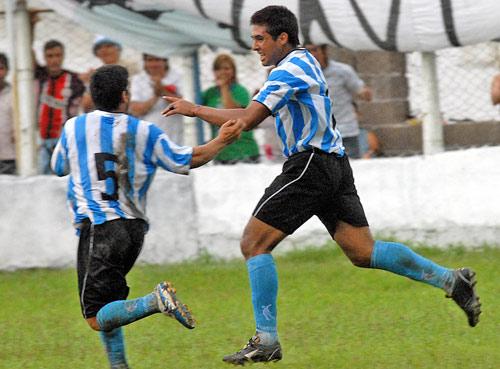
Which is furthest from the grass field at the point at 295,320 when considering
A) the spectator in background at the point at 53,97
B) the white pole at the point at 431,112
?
the spectator in background at the point at 53,97

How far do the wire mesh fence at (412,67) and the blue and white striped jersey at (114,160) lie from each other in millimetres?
4929

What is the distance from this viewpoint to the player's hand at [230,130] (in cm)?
645

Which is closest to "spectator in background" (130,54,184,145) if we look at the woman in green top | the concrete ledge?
the woman in green top

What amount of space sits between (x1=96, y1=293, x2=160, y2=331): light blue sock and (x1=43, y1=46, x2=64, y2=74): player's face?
213 inches

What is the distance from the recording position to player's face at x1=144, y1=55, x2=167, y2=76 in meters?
11.5

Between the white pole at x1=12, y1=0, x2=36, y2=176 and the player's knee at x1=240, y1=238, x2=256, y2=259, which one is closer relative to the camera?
the player's knee at x1=240, y1=238, x2=256, y2=259

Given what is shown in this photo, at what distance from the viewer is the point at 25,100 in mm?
11609

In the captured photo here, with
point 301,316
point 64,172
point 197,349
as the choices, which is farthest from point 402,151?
point 64,172

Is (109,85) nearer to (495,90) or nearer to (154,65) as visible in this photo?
(154,65)

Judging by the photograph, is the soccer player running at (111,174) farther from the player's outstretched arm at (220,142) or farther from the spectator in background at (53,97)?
the spectator in background at (53,97)

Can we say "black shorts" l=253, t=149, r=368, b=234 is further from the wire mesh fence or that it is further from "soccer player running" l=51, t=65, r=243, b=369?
the wire mesh fence

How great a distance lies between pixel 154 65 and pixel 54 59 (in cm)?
89

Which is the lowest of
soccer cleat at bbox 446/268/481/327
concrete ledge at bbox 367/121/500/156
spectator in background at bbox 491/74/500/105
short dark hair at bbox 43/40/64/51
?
soccer cleat at bbox 446/268/481/327

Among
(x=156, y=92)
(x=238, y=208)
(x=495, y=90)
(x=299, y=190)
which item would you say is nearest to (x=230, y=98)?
(x=156, y=92)
